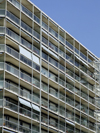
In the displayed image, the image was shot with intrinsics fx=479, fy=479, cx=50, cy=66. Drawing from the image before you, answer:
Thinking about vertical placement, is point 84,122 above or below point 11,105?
above

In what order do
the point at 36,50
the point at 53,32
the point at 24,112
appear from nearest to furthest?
1. the point at 24,112
2. the point at 36,50
3. the point at 53,32

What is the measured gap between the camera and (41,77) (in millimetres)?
70875

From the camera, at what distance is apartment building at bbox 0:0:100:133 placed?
6347cm

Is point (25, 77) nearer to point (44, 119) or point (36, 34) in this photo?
point (44, 119)

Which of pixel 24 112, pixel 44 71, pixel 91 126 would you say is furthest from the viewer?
pixel 91 126

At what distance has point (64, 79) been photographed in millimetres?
78250

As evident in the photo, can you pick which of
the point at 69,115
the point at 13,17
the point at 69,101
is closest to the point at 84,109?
the point at 69,101

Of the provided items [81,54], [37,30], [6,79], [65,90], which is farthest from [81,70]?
[6,79]

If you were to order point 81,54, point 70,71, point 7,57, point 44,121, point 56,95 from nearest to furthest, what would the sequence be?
point 7,57 < point 44,121 < point 56,95 < point 70,71 < point 81,54

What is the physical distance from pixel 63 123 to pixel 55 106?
3049 mm

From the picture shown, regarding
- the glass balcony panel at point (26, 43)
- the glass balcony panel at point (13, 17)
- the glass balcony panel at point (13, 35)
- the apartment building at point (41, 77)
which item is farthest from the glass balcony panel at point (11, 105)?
the glass balcony panel at point (13, 17)

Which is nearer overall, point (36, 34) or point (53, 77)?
point (36, 34)

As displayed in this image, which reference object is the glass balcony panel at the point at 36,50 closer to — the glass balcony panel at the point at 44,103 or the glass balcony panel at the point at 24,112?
the glass balcony panel at the point at 44,103

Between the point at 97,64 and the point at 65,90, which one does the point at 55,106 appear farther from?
the point at 97,64
